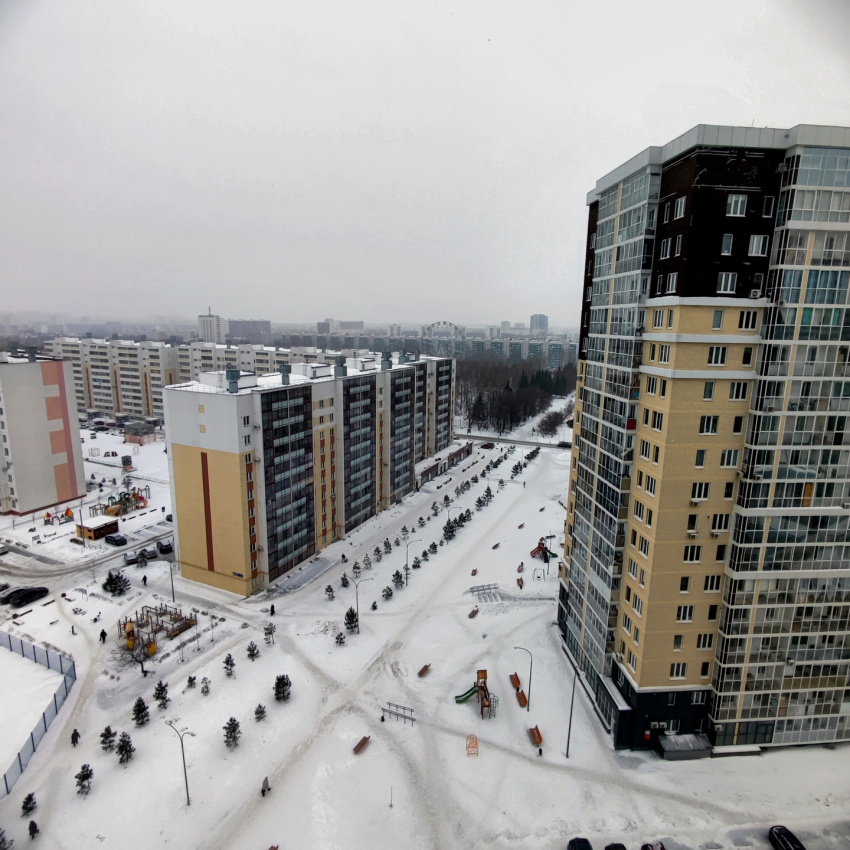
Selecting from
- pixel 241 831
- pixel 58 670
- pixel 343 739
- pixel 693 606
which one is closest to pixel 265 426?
pixel 58 670

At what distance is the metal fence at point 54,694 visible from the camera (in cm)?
2362

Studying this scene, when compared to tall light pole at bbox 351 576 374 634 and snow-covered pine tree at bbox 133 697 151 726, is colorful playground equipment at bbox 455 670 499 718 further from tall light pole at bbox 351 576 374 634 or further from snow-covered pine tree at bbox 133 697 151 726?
snow-covered pine tree at bbox 133 697 151 726

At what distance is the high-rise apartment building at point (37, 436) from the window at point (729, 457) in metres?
63.7

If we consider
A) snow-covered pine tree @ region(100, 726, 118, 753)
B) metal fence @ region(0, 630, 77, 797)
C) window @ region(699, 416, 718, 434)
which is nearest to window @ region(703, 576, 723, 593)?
window @ region(699, 416, 718, 434)

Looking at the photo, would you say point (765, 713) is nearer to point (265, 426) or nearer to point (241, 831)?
point (241, 831)

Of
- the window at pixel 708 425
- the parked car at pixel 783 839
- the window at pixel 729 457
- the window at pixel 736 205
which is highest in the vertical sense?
the window at pixel 736 205

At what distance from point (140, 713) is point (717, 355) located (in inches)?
1276

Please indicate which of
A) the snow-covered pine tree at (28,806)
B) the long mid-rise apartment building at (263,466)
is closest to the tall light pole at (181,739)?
the snow-covered pine tree at (28,806)

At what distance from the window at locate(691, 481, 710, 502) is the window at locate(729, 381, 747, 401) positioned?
390 cm

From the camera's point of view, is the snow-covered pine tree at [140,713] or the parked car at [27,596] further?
the parked car at [27,596]

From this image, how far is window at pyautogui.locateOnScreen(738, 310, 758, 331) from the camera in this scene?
2191 centimetres

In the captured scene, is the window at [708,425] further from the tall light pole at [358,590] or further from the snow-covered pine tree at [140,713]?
the snow-covered pine tree at [140,713]

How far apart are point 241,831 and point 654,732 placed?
19180 mm

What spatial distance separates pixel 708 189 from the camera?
69.5 ft
